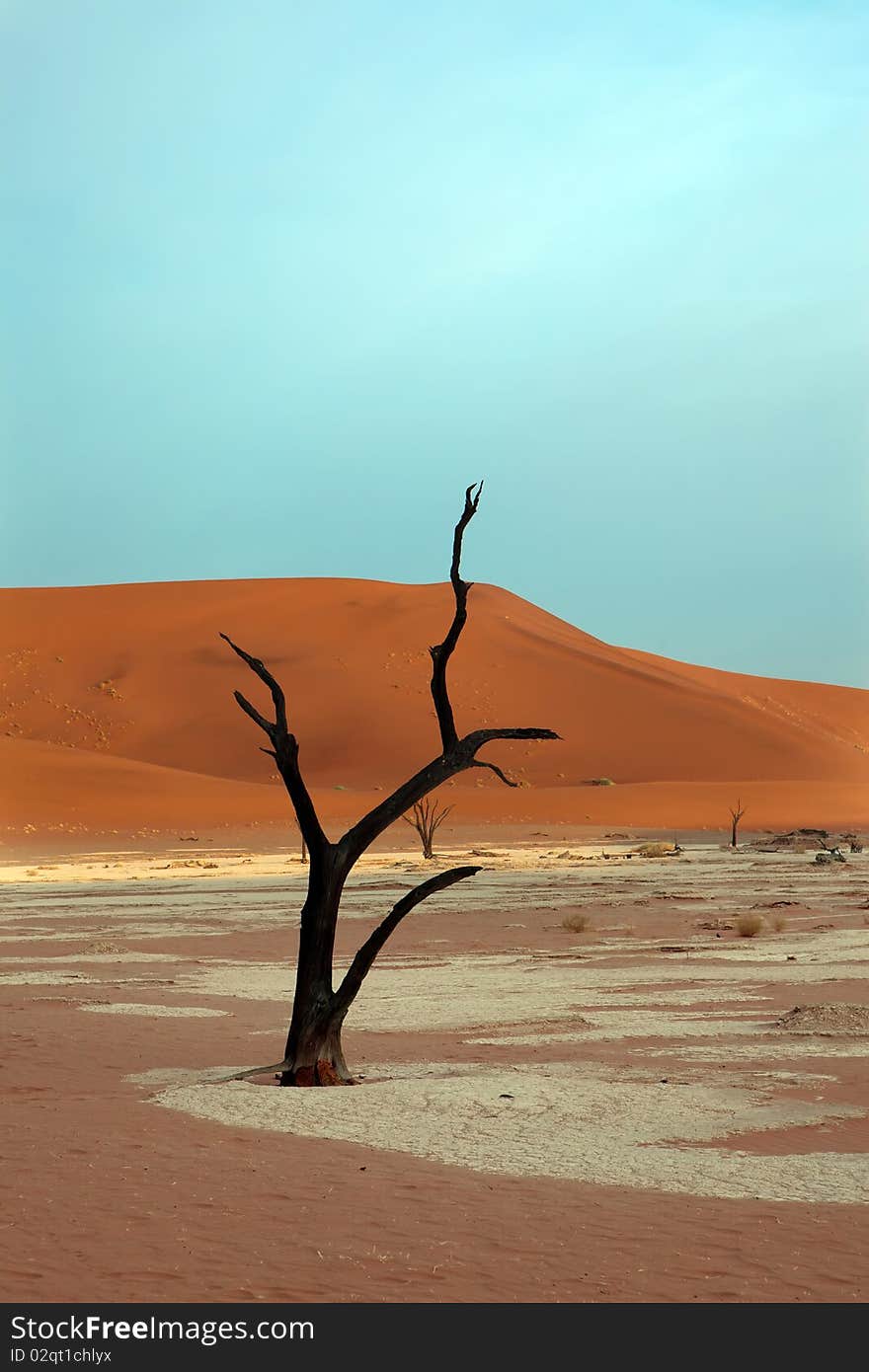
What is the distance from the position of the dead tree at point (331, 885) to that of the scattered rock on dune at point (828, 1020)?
3.50 meters

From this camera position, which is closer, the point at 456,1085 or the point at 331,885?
the point at 456,1085

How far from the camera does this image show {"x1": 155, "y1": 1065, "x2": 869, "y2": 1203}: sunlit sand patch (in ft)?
27.4

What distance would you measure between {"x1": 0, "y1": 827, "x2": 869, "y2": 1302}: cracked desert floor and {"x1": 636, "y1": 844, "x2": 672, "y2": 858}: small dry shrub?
23.3 metres

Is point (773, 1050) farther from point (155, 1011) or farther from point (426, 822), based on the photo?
point (426, 822)

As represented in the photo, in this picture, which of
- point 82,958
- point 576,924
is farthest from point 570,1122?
point 576,924

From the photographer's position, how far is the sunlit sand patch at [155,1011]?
15.1 meters

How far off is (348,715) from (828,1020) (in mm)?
78445

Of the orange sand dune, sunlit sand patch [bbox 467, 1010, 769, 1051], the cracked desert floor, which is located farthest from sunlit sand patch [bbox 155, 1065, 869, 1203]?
the orange sand dune

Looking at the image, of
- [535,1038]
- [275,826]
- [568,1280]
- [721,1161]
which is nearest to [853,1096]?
[721,1161]

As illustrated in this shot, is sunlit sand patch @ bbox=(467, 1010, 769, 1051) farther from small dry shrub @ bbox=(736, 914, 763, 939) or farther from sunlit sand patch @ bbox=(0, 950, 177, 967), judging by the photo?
small dry shrub @ bbox=(736, 914, 763, 939)

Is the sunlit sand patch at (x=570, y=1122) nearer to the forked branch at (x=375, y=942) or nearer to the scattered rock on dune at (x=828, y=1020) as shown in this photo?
the forked branch at (x=375, y=942)

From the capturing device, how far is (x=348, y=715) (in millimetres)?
91750

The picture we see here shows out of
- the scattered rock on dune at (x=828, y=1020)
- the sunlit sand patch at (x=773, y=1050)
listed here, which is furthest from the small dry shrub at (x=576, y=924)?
the sunlit sand patch at (x=773, y=1050)
